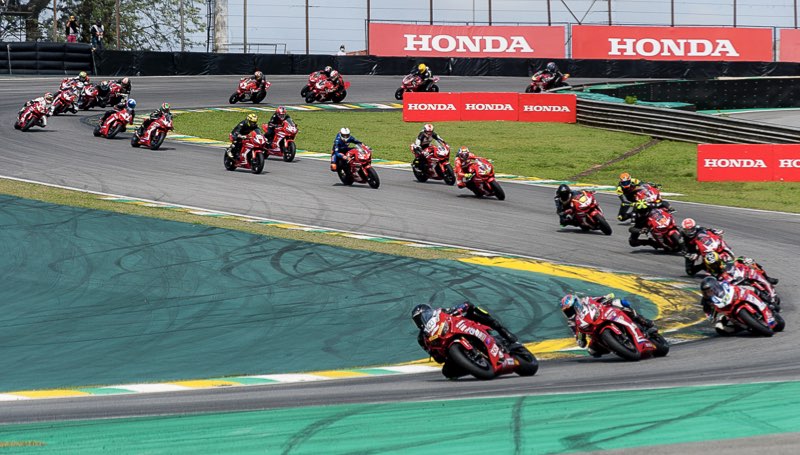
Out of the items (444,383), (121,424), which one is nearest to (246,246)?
(444,383)

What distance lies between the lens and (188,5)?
2349 inches

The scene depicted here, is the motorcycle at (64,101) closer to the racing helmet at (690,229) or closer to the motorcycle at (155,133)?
the motorcycle at (155,133)

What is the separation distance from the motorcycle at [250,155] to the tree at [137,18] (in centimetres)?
3036

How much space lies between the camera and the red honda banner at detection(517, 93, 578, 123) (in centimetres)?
3994

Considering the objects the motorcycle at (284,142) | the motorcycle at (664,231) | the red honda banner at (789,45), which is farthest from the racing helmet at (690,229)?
the red honda banner at (789,45)

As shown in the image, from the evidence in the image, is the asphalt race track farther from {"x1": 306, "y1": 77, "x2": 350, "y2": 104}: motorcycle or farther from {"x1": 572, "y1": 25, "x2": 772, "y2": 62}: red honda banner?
{"x1": 572, "y1": 25, "x2": 772, "y2": 62}: red honda banner

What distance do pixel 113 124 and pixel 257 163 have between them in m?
6.64

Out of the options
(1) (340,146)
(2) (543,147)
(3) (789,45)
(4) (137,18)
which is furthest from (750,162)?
(4) (137,18)

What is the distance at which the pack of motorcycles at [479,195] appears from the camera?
1153 centimetres

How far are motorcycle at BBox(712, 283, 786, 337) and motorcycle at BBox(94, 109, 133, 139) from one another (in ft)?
77.9

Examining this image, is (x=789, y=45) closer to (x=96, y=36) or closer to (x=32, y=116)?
(x=96, y=36)

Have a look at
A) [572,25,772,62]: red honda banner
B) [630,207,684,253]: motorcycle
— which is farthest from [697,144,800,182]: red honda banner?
[572,25,772,62]: red honda banner

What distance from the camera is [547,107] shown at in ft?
132

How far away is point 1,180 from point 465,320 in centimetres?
1816
